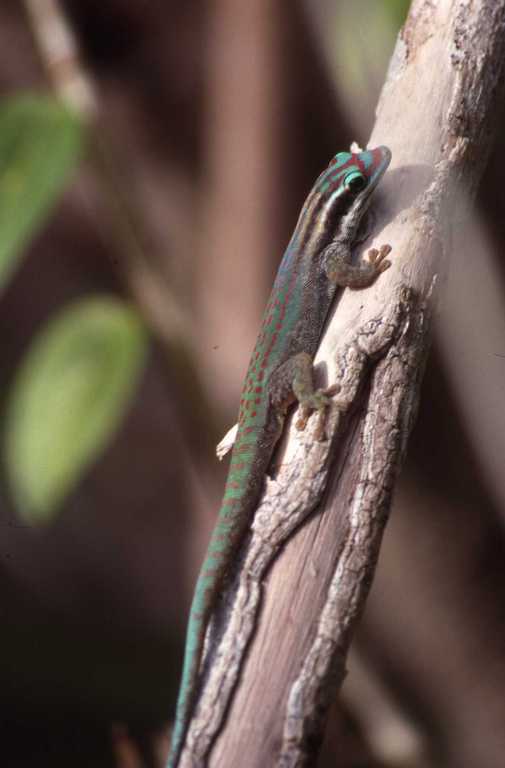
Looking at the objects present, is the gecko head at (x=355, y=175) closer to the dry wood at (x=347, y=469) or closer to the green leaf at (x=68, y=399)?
the dry wood at (x=347, y=469)

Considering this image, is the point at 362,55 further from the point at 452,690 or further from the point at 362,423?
the point at 452,690

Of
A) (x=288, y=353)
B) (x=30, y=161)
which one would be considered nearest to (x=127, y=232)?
(x=30, y=161)

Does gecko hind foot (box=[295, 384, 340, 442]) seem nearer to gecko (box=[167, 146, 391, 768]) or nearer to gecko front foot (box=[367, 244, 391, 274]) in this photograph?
gecko (box=[167, 146, 391, 768])

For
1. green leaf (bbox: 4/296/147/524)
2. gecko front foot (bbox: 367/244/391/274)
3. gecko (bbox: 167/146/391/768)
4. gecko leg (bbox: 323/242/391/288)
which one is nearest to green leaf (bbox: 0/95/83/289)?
green leaf (bbox: 4/296/147/524)

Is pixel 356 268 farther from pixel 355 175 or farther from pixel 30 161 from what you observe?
pixel 30 161

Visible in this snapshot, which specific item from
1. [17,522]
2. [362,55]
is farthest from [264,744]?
[362,55]

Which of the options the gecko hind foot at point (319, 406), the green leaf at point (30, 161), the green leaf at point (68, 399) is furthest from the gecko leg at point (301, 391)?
the green leaf at point (30, 161)
